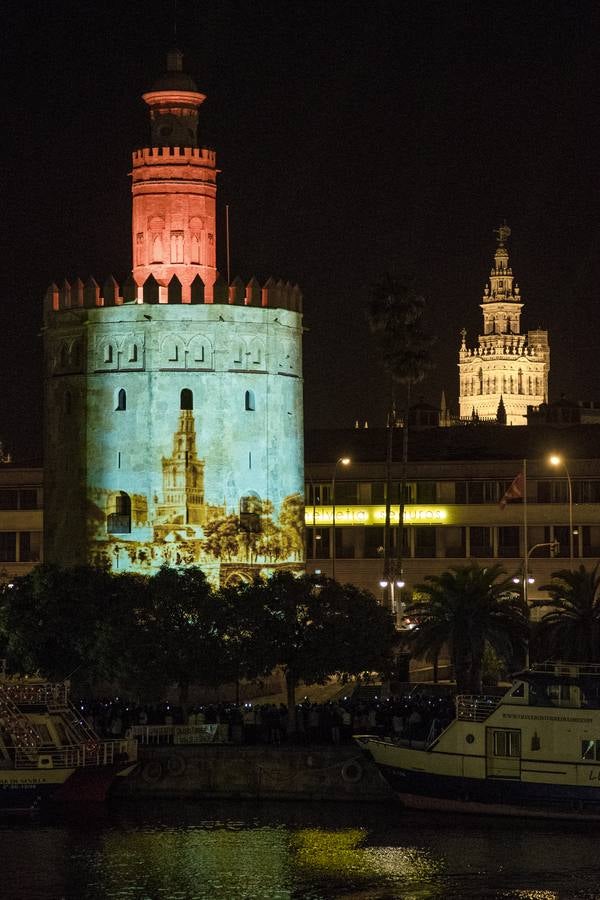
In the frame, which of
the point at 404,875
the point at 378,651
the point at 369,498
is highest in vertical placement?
the point at 369,498

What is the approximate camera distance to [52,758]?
247 feet

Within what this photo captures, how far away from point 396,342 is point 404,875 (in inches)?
1758

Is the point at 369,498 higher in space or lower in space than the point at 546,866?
higher

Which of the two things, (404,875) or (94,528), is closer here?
(404,875)

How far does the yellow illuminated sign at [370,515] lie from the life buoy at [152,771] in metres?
46.8

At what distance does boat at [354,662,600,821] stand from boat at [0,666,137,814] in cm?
766

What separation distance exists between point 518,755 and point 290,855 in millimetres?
8492

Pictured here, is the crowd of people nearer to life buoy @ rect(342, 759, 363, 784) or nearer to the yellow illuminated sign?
life buoy @ rect(342, 759, 363, 784)

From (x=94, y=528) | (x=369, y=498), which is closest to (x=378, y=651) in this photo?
(x=94, y=528)

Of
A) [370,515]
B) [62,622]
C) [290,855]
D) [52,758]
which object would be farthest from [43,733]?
[370,515]

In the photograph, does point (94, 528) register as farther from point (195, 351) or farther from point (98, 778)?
point (98, 778)

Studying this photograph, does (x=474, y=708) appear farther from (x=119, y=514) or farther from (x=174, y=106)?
(x=174, y=106)

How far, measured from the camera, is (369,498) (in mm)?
125250

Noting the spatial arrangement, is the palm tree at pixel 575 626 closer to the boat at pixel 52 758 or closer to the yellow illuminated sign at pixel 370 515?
the boat at pixel 52 758
